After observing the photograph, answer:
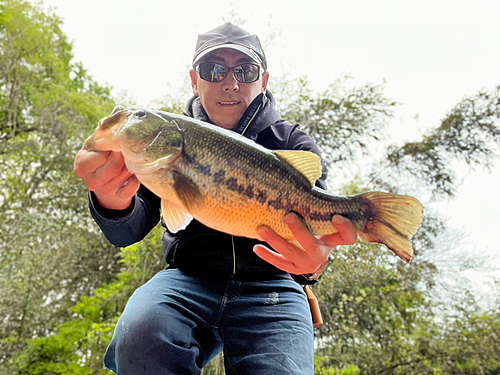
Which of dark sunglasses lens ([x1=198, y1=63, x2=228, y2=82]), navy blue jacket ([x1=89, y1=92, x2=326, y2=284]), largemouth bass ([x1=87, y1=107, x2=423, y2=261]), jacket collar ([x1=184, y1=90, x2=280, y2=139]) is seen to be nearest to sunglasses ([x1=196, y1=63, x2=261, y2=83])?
dark sunglasses lens ([x1=198, y1=63, x2=228, y2=82])

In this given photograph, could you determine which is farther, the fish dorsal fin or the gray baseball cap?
the gray baseball cap

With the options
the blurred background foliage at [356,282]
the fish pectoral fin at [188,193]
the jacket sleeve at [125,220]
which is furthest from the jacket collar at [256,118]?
the blurred background foliage at [356,282]

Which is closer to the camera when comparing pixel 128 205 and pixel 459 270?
pixel 128 205

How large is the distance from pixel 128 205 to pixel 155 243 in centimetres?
428

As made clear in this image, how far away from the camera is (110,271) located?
28.9ft

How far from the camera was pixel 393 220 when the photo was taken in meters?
1.52

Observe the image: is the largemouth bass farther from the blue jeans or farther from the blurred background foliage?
the blurred background foliage

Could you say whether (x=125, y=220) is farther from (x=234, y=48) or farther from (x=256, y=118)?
(x=234, y=48)

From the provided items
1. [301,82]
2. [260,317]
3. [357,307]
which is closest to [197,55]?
[260,317]

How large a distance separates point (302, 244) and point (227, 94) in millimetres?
1202

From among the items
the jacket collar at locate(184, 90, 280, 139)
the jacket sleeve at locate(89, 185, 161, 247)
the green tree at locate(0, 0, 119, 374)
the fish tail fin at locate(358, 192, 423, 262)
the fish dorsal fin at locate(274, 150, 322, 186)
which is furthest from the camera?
the green tree at locate(0, 0, 119, 374)

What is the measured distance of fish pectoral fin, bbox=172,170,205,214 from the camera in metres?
1.52

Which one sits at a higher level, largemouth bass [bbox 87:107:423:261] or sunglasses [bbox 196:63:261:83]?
sunglasses [bbox 196:63:261:83]

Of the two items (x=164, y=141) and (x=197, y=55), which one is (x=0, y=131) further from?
(x=164, y=141)
